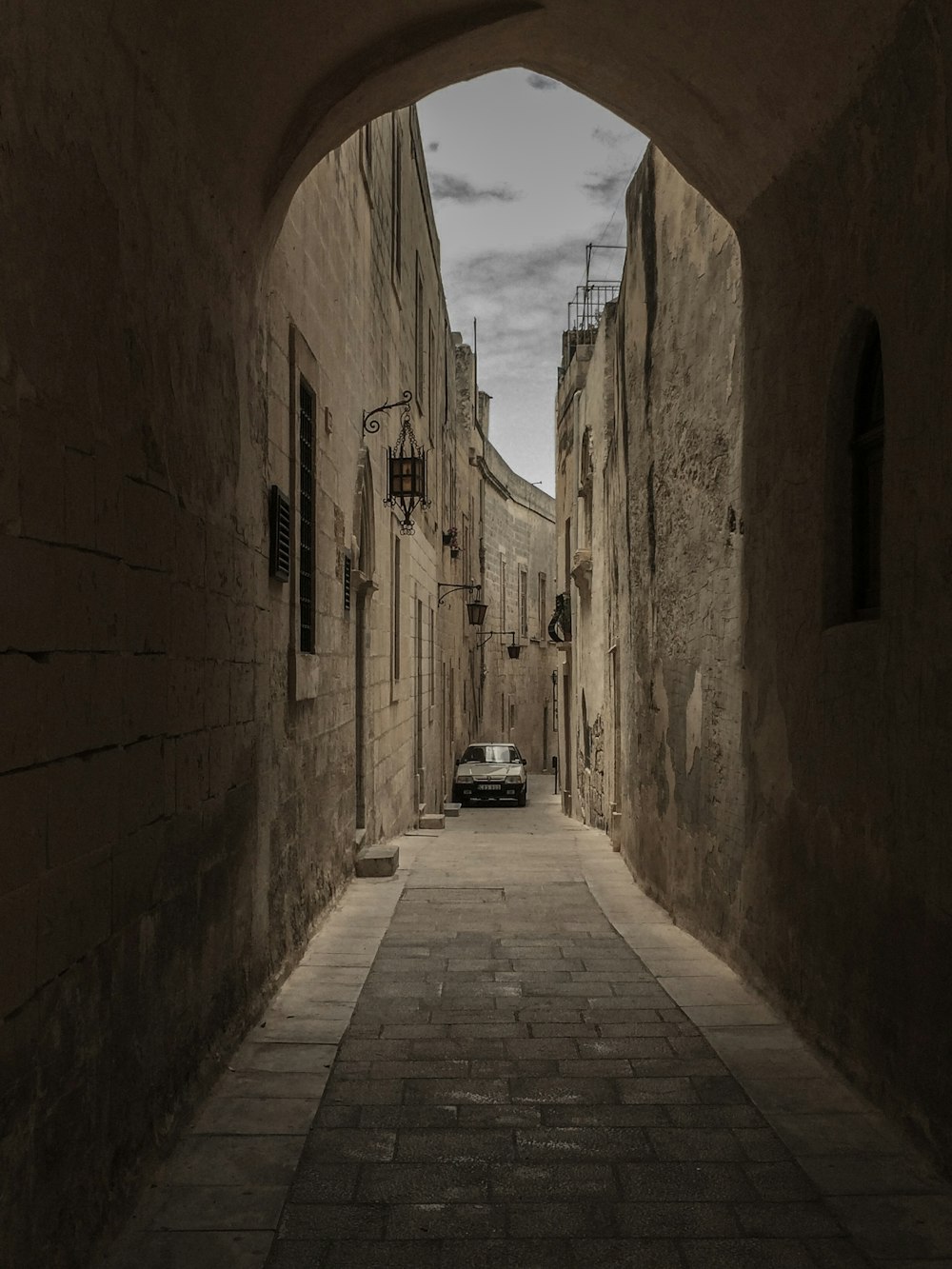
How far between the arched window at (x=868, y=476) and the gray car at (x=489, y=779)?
17.8 m

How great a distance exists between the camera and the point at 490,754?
77.6 feet

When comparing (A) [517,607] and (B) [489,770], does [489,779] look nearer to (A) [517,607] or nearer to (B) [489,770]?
(B) [489,770]

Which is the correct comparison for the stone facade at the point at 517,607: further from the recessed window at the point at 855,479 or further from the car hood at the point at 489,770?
the recessed window at the point at 855,479

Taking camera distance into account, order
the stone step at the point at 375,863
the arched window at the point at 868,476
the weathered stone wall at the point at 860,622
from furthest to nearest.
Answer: the stone step at the point at 375,863, the arched window at the point at 868,476, the weathered stone wall at the point at 860,622

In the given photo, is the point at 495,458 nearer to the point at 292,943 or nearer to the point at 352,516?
the point at 352,516

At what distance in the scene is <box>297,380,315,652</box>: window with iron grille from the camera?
680 centimetres

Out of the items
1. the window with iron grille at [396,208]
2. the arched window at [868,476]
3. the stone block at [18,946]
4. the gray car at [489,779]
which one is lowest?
the gray car at [489,779]

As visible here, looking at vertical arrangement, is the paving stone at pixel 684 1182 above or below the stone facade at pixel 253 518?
below

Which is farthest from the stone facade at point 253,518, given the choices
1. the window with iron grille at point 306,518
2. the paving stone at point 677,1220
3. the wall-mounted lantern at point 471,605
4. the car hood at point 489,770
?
the car hood at point 489,770

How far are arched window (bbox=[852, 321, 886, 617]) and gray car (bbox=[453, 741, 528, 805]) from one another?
17.8m

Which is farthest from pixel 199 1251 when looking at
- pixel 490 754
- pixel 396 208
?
pixel 490 754

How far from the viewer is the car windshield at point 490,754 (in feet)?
77.1

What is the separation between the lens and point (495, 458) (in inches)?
1414

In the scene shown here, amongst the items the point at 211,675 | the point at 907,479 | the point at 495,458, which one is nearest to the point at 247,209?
the point at 211,675
